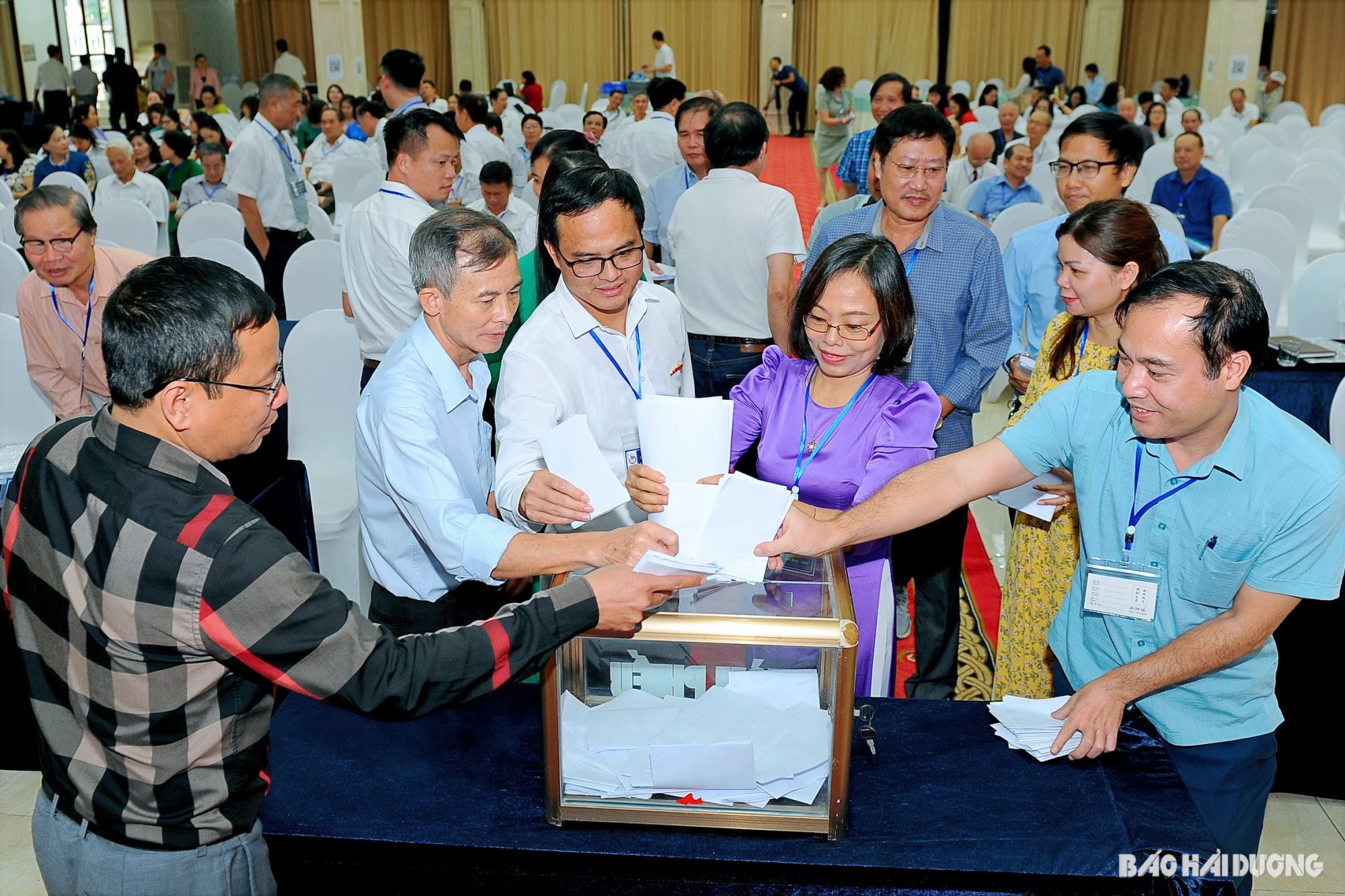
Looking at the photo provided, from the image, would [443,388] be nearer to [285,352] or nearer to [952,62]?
[285,352]

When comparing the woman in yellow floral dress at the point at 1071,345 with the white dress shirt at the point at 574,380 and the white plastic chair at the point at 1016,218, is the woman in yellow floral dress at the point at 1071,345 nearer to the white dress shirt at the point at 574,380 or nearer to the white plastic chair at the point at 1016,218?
the white dress shirt at the point at 574,380

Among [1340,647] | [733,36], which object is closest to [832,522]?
[1340,647]

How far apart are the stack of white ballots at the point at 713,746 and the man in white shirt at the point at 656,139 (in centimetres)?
555

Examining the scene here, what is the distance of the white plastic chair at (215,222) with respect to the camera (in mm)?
6078

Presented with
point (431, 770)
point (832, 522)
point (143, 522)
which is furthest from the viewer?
point (832, 522)

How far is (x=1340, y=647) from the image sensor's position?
247 centimetres

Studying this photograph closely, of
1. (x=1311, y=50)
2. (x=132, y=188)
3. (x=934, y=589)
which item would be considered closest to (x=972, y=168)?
(x=934, y=589)

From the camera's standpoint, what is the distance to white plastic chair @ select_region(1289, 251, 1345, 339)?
185 inches

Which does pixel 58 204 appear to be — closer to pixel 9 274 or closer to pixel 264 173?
pixel 9 274

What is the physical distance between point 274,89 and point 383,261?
2.74 metres

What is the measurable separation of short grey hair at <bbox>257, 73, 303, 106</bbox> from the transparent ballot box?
5024 millimetres

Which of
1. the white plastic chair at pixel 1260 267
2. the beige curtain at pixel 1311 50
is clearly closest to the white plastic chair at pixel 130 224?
the white plastic chair at pixel 1260 267

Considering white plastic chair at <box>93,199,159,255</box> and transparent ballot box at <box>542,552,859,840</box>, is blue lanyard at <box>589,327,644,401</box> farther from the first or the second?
white plastic chair at <box>93,199,159,255</box>

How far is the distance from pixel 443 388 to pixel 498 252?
0.86ft
